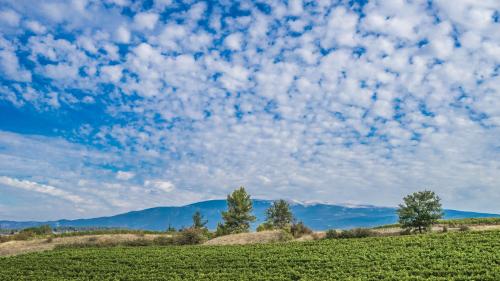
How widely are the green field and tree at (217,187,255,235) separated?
76.1ft

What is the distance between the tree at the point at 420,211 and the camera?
143 ft

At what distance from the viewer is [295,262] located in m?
30.6

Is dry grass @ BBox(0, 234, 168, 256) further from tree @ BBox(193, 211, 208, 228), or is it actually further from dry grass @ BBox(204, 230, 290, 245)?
tree @ BBox(193, 211, 208, 228)

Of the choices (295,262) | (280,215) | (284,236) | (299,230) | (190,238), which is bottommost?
(295,262)

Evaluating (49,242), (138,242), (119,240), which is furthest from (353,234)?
(49,242)

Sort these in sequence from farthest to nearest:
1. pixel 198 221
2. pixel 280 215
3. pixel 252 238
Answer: pixel 198 221, pixel 280 215, pixel 252 238

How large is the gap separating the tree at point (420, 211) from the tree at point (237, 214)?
2616cm

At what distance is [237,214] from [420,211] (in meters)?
28.8

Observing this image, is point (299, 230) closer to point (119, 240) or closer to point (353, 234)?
point (353, 234)

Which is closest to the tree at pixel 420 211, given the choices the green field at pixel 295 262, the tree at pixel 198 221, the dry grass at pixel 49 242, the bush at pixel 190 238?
the green field at pixel 295 262

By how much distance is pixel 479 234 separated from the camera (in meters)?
34.2

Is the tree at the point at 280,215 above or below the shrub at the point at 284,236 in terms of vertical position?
above

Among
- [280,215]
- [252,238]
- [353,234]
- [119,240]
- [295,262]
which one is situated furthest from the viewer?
[280,215]

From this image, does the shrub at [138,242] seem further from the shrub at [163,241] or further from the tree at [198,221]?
the tree at [198,221]
